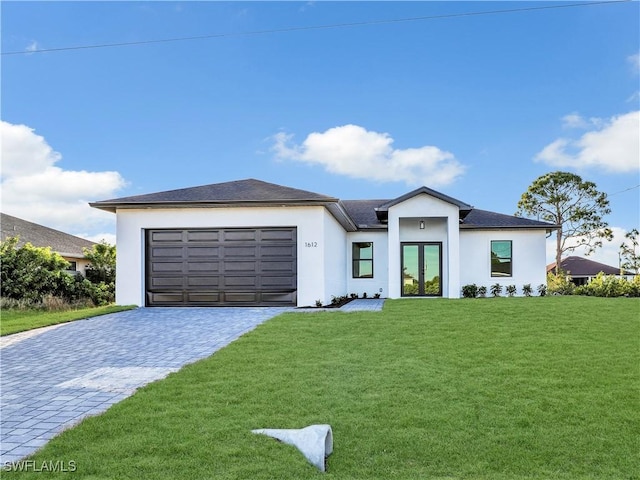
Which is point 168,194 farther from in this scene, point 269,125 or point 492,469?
point 492,469

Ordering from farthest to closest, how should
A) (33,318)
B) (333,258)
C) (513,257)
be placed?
1. (513,257)
2. (333,258)
3. (33,318)

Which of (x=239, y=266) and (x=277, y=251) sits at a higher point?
(x=277, y=251)

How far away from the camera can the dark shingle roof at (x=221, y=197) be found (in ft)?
45.7

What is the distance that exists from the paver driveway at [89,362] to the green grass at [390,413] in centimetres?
40

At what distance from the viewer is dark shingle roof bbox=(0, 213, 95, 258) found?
22.5m

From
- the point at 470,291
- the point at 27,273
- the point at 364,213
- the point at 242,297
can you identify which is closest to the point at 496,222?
the point at 470,291

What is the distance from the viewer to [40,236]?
952 inches

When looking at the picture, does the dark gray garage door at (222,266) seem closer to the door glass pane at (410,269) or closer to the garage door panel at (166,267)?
the garage door panel at (166,267)

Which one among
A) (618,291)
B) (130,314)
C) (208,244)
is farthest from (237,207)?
(618,291)

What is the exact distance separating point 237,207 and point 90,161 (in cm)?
704

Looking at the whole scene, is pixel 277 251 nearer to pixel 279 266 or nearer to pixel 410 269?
pixel 279 266

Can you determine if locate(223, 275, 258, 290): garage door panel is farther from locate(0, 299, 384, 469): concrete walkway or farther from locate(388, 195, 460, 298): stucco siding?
locate(388, 195, 460, 298): stucco siding

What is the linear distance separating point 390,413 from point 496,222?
16423 mm

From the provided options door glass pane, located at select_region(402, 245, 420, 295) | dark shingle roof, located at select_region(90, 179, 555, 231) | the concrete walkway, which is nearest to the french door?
door glass pane, located at select_region(402, 245, 420, 295)
